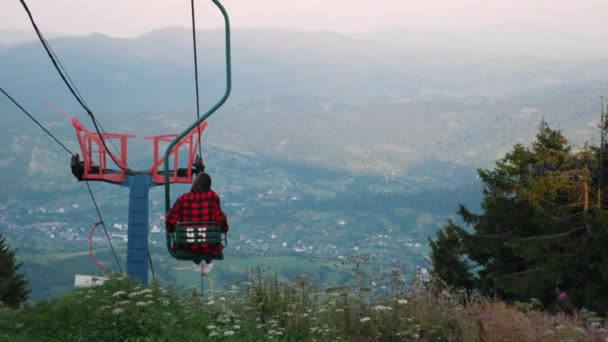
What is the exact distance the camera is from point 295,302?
9.83 meters

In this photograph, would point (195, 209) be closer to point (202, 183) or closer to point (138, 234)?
point (202, 183)

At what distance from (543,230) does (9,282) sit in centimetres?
2045

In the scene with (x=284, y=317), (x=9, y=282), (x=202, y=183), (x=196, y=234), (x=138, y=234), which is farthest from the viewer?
(x=9, y=282)

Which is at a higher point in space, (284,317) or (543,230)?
(543,230)

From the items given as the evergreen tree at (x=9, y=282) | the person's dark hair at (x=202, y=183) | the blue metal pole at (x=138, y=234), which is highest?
the person's dark hair at (x=202, y=183)

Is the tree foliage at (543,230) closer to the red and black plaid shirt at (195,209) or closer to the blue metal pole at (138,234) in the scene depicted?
the blue metal pole at (138,234)

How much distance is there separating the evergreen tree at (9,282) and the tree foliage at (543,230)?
1596 centimetres

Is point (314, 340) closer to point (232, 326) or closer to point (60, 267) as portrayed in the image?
point (232, 326)

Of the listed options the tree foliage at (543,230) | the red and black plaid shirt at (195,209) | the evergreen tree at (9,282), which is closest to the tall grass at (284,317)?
the red and black plaid shirt at (195,209)

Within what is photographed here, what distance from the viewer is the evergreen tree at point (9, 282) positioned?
3354cm

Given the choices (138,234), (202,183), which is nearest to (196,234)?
(202,183)

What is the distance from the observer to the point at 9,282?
35.3 meters

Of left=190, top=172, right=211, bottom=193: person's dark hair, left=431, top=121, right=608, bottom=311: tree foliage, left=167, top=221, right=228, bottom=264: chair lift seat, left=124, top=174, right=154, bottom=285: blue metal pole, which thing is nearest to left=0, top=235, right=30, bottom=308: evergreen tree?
left=124, top=174, right=154, bottom=285: blue metal pole

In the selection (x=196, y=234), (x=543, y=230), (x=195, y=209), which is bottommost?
(x=543, y=230)
